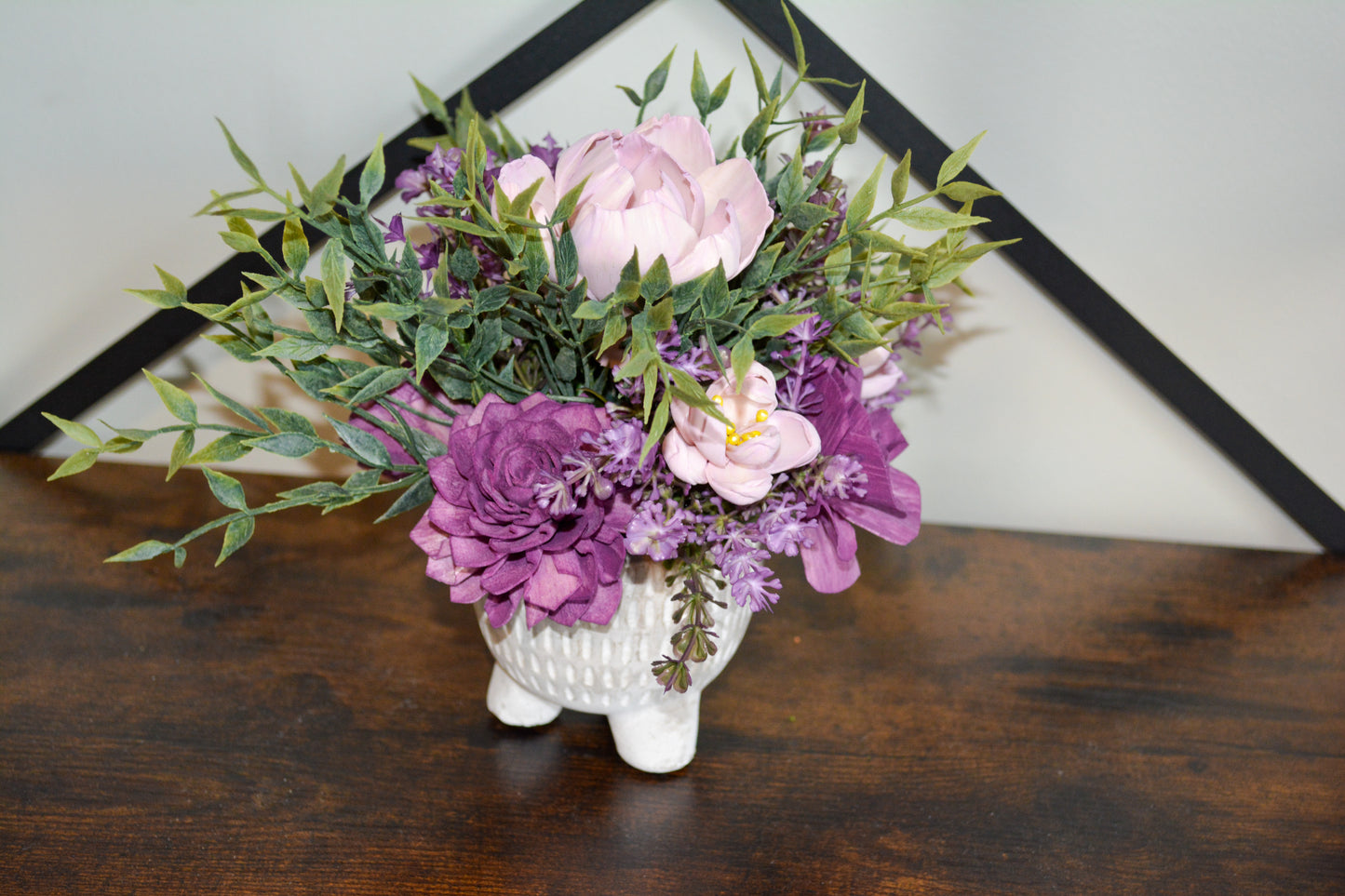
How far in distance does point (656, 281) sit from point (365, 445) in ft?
0.65

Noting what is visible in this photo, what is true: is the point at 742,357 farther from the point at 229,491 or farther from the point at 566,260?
the point at 229,491

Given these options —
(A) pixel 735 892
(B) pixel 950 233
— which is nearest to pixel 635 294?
(B) pixel 950 233

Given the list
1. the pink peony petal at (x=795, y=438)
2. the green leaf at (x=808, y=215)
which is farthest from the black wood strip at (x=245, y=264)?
the pink peony petal at (x=795, y=438)

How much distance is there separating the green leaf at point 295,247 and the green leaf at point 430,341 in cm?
8

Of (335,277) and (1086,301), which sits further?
(1086,301)

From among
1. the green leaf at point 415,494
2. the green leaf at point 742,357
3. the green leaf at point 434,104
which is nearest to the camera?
the green leaf at point 742,357

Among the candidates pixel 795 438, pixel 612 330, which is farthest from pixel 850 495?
pixel 612 330

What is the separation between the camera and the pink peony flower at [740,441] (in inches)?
18.3

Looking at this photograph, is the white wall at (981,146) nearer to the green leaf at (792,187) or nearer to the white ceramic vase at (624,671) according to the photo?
the green leaf at (792,187)

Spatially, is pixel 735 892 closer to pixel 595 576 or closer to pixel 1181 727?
pixel 595 576

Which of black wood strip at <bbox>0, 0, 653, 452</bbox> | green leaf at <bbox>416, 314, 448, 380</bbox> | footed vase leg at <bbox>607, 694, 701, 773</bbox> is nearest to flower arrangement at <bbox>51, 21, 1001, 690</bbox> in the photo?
green leaf at <bbox>416, 314, 448, 380</bbox>

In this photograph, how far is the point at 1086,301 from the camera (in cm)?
84

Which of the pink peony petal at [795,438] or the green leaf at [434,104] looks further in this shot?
the green leaf at [434,104]

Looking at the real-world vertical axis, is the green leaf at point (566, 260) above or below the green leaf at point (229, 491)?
above
